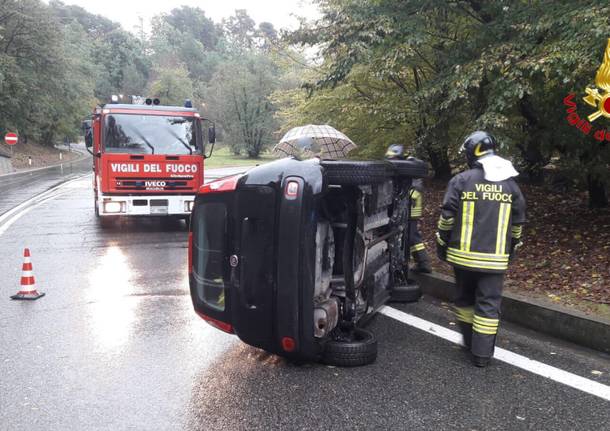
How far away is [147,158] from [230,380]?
297 inches

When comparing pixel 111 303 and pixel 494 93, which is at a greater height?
pixel 494 93

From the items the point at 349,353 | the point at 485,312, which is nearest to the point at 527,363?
the point at 485,312

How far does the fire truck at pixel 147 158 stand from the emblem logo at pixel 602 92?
7335 mm

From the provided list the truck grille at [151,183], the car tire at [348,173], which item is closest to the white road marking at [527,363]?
the car tire at [348,173]

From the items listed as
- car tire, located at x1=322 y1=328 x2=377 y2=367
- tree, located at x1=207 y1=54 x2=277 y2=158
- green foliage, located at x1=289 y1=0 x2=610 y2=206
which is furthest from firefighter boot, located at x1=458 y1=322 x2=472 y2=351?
tree, located at x1=207 y1=54 x2=277 y2=158

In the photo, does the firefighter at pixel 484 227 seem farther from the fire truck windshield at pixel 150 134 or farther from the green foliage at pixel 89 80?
the green foliage at pixel 89 80

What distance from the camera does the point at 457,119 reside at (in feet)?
25.9

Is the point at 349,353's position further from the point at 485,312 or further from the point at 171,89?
the point at 171,89

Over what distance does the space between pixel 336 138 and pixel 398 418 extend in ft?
23.9

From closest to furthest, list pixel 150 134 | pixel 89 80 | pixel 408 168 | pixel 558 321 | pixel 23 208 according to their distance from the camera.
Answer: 1. pixel 558 321
2. pixel 408 168
3. pixel 150 134
4. pixel 23 208
5. pixel 89 80

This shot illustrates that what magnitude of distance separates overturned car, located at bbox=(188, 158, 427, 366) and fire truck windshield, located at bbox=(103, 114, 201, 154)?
688 centimetres

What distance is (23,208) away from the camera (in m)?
14.4

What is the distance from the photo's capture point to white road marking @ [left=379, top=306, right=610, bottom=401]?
3648 millimetres

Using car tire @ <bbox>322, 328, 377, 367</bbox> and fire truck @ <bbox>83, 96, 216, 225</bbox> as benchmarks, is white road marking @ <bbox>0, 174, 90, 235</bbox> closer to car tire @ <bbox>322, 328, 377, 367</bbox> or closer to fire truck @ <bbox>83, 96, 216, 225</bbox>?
fire truck @ <bbox>83, 96, 216, 225</bbox>
